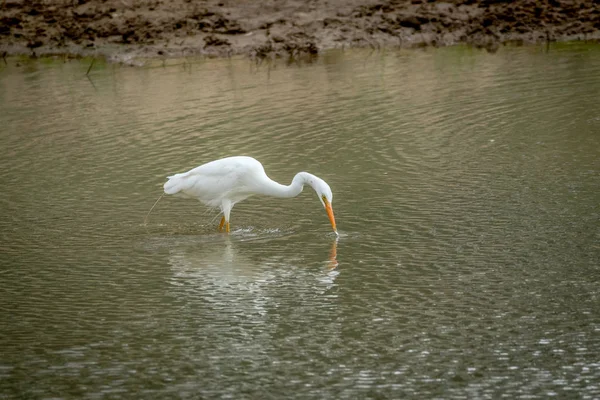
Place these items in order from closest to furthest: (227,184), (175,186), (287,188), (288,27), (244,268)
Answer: (244,268)
(287,188)
(227,184)
(175,186)
(288,27)

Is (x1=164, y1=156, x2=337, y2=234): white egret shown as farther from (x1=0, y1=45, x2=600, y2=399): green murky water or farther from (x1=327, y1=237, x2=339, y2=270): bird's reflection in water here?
(x1=327, y1=237, x2=339, y2=270): bird's reflection in water

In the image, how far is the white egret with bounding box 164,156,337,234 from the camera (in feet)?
30.7

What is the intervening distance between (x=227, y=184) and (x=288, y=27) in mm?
10657

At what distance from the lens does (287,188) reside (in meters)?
9.30

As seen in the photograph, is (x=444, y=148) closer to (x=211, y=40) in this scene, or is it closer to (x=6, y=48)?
(x=211, y=40)

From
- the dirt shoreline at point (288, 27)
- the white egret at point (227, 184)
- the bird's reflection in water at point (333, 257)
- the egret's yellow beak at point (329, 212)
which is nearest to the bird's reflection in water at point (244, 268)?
the bird's reflection in water at point (333, 257)

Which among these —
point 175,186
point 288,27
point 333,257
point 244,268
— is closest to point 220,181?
point 175,186

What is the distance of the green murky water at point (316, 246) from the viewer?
6273 millimetres

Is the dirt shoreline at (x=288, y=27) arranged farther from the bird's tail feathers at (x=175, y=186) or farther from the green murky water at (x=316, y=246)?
the bird's tail feathers at (x=175, y=186)

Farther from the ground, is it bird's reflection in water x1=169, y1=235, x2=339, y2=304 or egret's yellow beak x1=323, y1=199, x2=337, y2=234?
egret's yellow beak x1=323, y1=199, x2=337, y2=234

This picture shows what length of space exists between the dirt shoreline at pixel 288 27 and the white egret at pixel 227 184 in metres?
9.63

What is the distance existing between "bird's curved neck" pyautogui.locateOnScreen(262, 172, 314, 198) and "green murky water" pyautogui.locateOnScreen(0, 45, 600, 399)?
0.30 metres

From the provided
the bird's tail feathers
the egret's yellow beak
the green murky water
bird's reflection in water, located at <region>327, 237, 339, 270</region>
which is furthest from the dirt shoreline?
bird's reflection in water, located at <region>327, 237, 339, 270</region>

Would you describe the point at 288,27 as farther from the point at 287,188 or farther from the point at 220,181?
the point at 287,188
